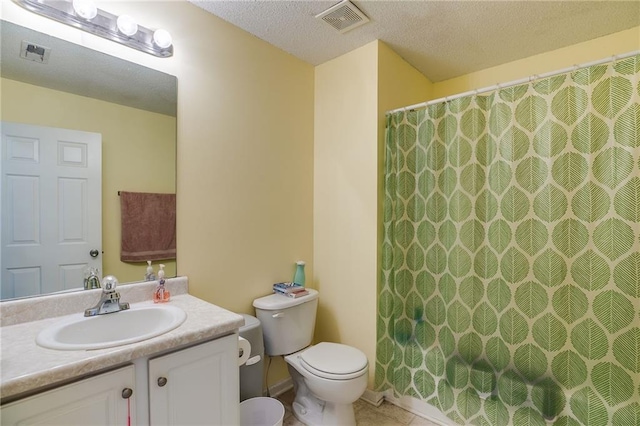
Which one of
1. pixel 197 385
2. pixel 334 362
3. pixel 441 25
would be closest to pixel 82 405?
pixel 197 385

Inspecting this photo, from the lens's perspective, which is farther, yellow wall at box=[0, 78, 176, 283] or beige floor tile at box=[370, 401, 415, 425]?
beige floor tile at box=[370, 401, 415, 425]

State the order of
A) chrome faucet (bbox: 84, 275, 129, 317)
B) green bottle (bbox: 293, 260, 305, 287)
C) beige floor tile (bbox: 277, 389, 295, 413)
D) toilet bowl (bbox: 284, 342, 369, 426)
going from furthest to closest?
1. green bottle (bbox: 293, 260, 305, 287)
2. beige floor tile (bbox: 277, 389, 295, 413)
3. toilet bowl (bbox: 284, 342, 369, 426)
4. chrome faucet (bbox: 84, 275, 129, 317)

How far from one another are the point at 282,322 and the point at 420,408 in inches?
40.9

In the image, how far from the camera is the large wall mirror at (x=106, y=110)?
3.77 feet

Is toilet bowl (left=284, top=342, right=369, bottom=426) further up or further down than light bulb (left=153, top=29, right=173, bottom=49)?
further down

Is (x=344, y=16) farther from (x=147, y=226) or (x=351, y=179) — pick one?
(x=147, y=226)

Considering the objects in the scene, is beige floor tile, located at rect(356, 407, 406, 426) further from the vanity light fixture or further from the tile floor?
the vanity light fixture

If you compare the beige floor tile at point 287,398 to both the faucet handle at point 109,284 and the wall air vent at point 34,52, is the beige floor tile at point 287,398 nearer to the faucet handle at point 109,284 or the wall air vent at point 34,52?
the faucet handle at point 109,284

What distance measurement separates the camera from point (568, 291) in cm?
148

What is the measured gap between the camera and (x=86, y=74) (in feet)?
4.32

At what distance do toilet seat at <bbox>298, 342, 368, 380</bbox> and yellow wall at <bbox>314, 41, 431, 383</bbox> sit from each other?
28cm

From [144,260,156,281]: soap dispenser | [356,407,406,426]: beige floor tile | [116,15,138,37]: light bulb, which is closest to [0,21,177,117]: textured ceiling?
[116,15,138,37]: light bulb

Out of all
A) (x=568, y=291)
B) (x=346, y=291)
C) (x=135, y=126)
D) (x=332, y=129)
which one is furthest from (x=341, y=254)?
(x=135, y=126)

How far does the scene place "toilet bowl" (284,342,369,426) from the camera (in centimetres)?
160
